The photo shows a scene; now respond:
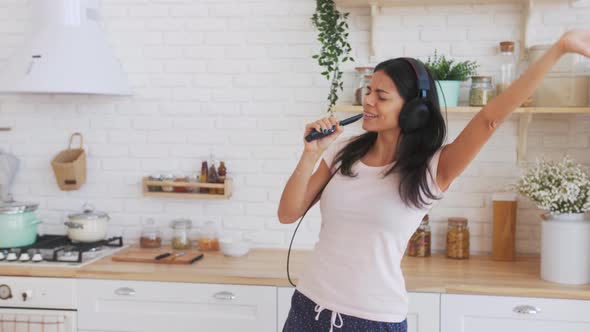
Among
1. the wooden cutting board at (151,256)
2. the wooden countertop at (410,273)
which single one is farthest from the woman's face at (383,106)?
the wooden cutting board at (151,256)

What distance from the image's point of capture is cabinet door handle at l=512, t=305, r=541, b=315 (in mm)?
2488

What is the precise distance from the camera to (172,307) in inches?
108

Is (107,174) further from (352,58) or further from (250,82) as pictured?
(352,58)

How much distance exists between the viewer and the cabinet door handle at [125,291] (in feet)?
9.04

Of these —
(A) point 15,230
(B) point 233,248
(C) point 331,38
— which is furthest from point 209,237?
(C) point 331,38

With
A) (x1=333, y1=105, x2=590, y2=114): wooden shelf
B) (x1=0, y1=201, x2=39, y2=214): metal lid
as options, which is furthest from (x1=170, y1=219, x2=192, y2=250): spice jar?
(x1=333, y1=105, x2=590, y2=114): wooden shelf

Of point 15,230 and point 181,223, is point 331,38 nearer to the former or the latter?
point 181,223

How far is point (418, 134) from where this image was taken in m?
1.90

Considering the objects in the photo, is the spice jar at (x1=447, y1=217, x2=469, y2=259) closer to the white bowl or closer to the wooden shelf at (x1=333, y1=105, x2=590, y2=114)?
the wooden shelf at (x1=333, y1=105, x2=590, y2=114)

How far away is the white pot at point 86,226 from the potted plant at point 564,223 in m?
1.95

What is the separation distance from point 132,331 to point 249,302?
1.74 feet

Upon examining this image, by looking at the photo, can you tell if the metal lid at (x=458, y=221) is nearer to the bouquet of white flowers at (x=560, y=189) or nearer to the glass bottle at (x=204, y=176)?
the bouquet of white flowers at (x=560, y=189)

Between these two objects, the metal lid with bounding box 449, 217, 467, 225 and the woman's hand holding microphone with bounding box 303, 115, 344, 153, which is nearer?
the woman's hand holding microphone with bounding box 303, 115, 344, 153

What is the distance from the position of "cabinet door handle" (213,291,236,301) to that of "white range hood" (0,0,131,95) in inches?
42.9
